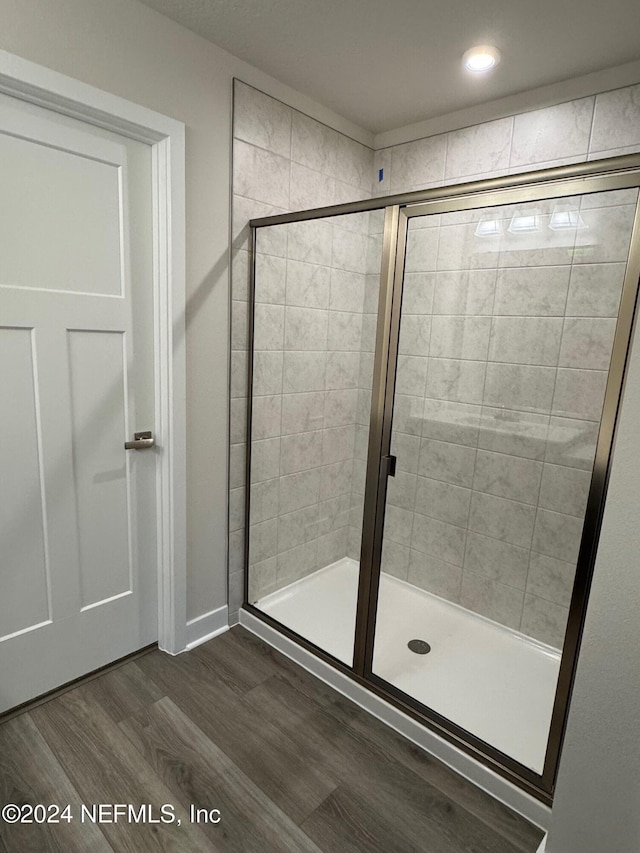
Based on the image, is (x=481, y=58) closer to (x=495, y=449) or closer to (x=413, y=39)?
(x=413, y=39)

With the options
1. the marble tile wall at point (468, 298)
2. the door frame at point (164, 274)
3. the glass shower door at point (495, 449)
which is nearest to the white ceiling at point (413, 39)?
the marble tile wall at point (468, 298)

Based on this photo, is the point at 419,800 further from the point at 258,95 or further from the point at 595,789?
the point at 258,95

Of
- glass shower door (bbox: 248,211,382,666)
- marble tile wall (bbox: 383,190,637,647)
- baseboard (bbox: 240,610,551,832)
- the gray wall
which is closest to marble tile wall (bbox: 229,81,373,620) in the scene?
glass shower door (bbox: 248,211,382,666)

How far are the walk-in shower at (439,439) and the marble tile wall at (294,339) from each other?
0.04 ft

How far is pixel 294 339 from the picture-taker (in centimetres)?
240

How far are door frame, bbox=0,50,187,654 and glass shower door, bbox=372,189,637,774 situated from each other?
2.74ft

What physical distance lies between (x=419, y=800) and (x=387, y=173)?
2.72m

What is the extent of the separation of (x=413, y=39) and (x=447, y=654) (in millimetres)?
2444

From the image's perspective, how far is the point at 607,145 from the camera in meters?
1.94

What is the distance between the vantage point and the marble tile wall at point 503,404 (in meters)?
2.01

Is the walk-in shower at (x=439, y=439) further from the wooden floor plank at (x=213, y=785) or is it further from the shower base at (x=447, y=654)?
the wooden floor plank at (x=213, y=785)

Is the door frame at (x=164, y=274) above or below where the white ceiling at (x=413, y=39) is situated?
below

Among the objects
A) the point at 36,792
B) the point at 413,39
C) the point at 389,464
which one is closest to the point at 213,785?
the point at 36,792

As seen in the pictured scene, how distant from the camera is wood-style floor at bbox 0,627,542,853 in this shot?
1.40 meters
